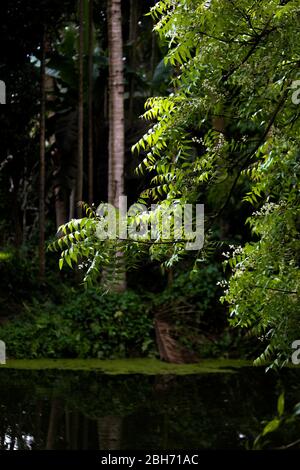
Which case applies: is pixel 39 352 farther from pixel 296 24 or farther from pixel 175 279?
pixel 296 24

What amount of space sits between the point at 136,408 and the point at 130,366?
8.11 feet

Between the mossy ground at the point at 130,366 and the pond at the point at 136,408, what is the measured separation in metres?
0.19

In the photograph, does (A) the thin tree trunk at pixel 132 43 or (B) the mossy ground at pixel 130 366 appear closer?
(B) the mossy ground at pixel 130 366

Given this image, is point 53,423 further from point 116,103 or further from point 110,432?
point 116,103

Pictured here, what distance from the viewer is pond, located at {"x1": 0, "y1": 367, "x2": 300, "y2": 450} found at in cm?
573

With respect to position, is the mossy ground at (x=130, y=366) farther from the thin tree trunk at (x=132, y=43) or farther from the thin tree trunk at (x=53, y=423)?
the thin tree trunk at (x=132, y=43)

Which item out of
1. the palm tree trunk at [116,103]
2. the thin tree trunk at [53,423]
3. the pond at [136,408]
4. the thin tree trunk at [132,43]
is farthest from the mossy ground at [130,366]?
the thin tree trunk at [132,43]

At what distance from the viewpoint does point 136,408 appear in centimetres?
702

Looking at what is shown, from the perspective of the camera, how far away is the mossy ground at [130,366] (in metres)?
9.20

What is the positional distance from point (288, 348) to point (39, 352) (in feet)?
20.5

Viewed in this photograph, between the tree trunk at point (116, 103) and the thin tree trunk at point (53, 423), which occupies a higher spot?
the tree trunk at point (116, 103)

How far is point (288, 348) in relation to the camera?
450 centimetres

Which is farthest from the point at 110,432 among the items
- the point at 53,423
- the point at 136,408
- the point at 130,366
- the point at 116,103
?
the point at 116,103
